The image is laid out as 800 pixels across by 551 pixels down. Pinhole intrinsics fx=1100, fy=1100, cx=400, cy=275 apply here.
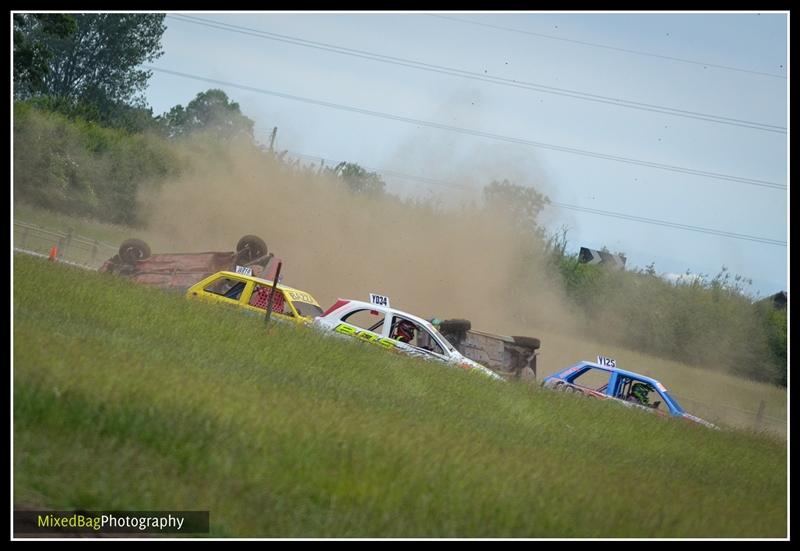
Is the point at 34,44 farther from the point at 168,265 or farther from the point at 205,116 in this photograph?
the point at 205,116

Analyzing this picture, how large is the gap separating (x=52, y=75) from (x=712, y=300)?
37862mm

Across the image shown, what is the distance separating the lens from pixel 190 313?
1933 cm

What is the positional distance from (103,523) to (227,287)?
46.2 ft

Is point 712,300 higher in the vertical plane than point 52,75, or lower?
lower

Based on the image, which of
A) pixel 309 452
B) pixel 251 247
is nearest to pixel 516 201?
pixel 251 247

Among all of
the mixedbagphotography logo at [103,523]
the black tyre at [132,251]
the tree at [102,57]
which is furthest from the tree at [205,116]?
the mixedbagphotography logo at [103,523]

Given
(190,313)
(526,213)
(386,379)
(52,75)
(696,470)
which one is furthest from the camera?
(52,75)

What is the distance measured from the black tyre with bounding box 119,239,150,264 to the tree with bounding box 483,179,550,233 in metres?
15.1

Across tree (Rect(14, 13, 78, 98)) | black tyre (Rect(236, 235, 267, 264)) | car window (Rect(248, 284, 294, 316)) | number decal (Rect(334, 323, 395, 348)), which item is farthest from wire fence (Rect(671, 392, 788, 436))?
tree (Rect(14, 13, 78, 98))

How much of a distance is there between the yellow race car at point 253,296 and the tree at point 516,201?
676 inches

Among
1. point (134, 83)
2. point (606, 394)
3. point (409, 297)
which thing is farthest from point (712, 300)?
point (134, 83)

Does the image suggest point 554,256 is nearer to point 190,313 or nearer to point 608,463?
point 190,313

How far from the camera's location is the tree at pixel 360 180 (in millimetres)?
40094

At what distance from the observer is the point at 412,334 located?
2247cm
